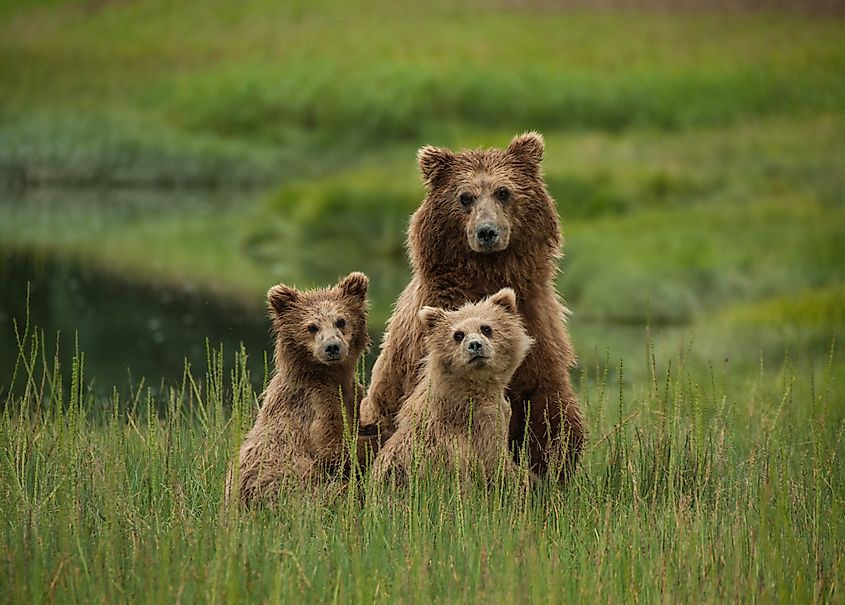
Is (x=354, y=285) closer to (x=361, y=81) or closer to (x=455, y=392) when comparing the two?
(x=455, y=392)

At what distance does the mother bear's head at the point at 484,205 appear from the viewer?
639 cm

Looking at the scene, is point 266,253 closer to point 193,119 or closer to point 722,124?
point 193,119

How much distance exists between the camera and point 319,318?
6.08 m

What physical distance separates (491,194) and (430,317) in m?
0.71

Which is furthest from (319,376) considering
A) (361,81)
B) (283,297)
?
(361,81)

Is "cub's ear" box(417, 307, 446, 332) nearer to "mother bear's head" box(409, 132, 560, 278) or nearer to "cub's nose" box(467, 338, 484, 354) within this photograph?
"cub's nose" box(467, 338, 484, 354)

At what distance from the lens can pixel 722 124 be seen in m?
23.9

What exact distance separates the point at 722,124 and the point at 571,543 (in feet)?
62.1

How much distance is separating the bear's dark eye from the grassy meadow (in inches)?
39.0

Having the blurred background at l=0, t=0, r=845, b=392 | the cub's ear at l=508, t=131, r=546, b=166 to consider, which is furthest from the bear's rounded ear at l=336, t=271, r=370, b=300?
the blurred background at l=0, t=0, r=845, b=392

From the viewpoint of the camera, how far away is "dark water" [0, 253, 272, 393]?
44.3 feet

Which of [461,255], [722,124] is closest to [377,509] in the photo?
[461,255]

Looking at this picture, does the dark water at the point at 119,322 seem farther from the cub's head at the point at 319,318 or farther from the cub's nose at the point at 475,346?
the cub's nose at the point at 475,346

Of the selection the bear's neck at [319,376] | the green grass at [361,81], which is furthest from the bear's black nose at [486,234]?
the green grass at [361,81]
